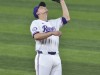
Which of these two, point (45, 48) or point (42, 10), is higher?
point (42, 10)

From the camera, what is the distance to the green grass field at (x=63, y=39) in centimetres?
1055

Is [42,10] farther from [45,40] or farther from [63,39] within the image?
[63,39]

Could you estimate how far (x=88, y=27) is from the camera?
43.9 ft

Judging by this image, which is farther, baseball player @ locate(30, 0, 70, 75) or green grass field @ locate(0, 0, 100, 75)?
green grass field @ locate(0, 0, 100, 75)

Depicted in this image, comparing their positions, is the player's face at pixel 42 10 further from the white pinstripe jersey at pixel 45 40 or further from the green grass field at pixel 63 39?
the green grass field at pixel 63 39

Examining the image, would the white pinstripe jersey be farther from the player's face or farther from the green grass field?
the green grass field

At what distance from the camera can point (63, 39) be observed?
12531 mm

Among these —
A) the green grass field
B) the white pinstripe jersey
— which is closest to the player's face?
the white pinstripe jersey

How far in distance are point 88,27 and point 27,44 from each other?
8.03ft

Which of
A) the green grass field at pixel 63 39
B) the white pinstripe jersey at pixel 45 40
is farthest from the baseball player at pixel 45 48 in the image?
the green grass field at pixel 63 39

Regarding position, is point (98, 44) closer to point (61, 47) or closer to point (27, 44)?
point (61, 47)

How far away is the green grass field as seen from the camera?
34.6ft

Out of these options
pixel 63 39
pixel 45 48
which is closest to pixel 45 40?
pixel 45 48

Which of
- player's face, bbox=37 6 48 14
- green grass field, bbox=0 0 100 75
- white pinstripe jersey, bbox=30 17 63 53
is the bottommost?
green grass field, bbox=0 0 100 75
